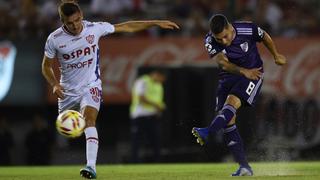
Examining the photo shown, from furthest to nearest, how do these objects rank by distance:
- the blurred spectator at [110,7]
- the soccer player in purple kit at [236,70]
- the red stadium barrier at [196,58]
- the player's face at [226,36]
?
the blurred spectator at [110,7], the red stadium barrier at [196,58], the soccer player in purple kit at [236,70], the player's face at [226,36]

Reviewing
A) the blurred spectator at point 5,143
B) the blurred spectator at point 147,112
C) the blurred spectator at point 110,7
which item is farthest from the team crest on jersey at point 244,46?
the blurred spectator at point 5,143

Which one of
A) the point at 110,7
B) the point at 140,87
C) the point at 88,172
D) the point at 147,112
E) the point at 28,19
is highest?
the point at 88,172

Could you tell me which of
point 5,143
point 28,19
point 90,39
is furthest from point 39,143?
point 90,39

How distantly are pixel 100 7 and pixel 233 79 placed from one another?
8616 millimetres

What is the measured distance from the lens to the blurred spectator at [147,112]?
61.6 feet

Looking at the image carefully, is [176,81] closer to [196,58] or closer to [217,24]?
[196,58]

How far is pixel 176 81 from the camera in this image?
776 inches

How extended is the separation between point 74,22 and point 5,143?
29.8 ft

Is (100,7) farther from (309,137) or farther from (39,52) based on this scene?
(309,137)

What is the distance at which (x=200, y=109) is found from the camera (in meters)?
19.4

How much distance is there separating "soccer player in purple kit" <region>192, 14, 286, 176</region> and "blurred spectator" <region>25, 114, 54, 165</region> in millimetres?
8301

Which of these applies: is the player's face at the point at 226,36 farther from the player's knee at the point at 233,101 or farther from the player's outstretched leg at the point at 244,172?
the player's outstretched leg at the point at 244,172

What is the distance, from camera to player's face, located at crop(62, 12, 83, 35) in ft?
37.0

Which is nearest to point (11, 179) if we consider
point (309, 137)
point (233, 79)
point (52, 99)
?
point (233, 79)
